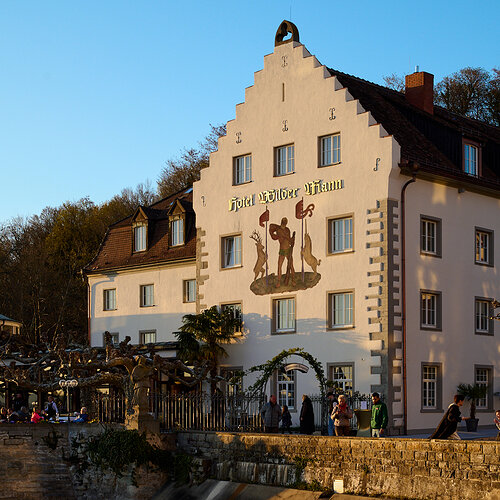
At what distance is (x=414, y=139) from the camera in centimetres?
3588

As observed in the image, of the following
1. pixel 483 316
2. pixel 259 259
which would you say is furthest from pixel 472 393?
pixel 259 259

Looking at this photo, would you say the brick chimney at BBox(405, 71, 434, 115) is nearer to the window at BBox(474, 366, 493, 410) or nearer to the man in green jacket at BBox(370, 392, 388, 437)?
the window at BBox(474, 366, 493, 410)

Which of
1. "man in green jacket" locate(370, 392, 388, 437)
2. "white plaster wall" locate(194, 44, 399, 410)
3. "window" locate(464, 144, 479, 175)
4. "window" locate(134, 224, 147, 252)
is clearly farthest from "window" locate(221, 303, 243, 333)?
"man in green jacket" locate(370, 392, 388, 437)

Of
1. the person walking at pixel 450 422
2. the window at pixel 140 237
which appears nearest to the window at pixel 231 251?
the window at pixel 140 237

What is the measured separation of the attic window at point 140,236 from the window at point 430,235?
15.0 meters

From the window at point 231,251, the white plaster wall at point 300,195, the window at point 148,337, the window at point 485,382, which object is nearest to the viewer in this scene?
the white plaster wall at point 300,195

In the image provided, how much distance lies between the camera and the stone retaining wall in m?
18.7

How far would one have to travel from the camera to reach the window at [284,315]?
3619cm

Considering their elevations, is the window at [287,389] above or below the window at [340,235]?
below

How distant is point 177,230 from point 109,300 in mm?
5189

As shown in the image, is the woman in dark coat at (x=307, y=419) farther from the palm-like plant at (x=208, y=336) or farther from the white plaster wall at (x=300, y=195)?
the palm-like plant at (x=208, y=336)

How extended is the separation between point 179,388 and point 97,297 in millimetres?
9944

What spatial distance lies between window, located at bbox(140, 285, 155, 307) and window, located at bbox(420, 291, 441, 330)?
1386cm

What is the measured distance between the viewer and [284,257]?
3631cm
